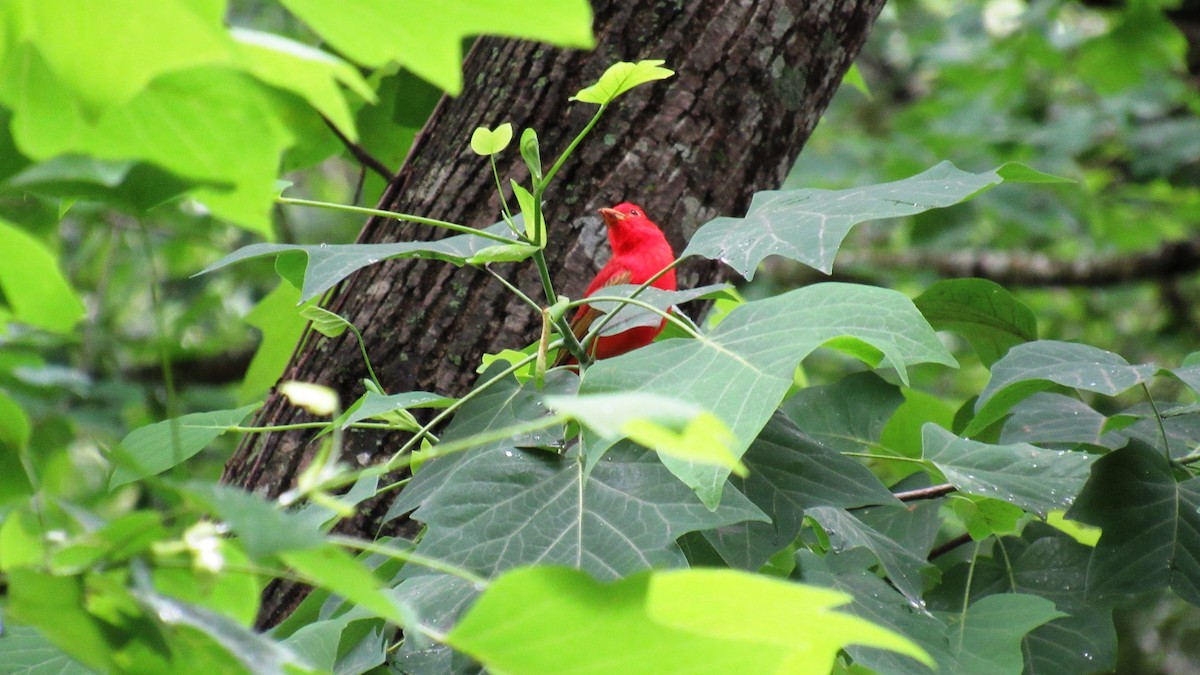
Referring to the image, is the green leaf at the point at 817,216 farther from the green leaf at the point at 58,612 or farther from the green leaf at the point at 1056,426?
the green leaf at the point at 58,612

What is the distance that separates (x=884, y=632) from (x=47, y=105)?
1.81 feet

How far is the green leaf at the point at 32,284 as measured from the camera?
25.8 inches

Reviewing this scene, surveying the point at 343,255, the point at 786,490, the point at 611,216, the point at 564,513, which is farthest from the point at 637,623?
the point at 611,216

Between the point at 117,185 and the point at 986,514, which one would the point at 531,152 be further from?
the point at 986,514

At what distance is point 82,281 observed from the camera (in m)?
5.41

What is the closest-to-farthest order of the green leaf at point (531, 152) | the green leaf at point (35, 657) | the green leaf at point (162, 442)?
the green leaf at point (35, 657)
the green leaf at point (531, 152)
the green leaf at point (162, 442)

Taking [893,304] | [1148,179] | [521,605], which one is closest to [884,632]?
[521,605]

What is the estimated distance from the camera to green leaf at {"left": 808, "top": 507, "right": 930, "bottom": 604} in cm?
119

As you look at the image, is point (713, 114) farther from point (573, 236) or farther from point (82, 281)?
point (82, 281)

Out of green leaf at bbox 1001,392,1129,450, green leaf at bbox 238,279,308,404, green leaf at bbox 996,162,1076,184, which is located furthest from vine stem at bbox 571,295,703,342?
green leaf at bbox 238,279,308,404

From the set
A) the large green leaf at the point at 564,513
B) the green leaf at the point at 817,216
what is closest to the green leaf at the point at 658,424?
the large green leaf at the point at 564,513

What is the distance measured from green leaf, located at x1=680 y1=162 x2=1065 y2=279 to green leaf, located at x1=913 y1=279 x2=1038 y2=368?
34cm

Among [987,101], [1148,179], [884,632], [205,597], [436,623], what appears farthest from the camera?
[987,101]

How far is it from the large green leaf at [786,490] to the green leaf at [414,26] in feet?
2.08
